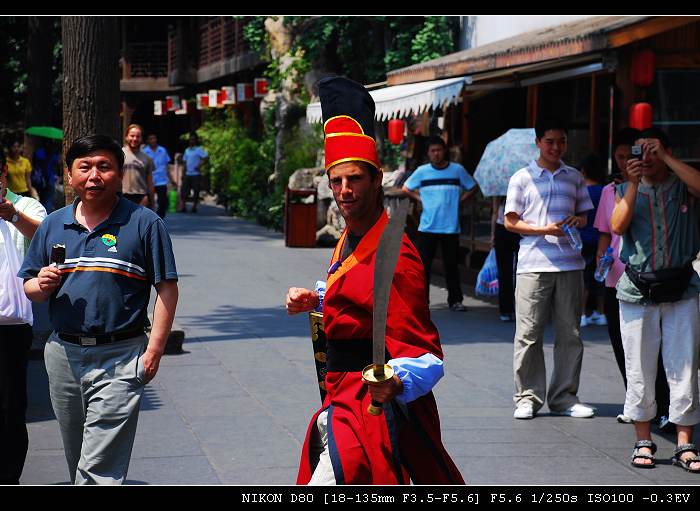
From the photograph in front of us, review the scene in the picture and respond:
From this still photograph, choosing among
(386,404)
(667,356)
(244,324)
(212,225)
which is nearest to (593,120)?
(244,324)

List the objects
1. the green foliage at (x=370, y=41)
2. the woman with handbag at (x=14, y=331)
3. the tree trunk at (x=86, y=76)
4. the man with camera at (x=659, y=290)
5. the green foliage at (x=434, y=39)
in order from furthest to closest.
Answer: the green foliage at (x=370, y=41)
the green foliage at (x=434, y=39)
the tree trunk at (x=86, y=76)
the man with camera at (x=659, y=290)
the woman with handbag at (x=14, y=331)

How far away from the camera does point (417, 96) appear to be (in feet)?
46.0

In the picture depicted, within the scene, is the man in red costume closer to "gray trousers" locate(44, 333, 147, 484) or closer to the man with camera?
"gray trousers" locate(44, 333, 147, 484)

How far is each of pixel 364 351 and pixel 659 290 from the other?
3.21 meters

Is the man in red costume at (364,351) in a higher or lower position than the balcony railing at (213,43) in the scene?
lower

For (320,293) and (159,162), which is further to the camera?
(159,162)

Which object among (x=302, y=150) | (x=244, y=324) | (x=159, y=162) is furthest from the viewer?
(x=302, y=150)

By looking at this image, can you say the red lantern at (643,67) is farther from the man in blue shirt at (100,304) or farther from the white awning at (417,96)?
the man in blue shirt at (100,304)

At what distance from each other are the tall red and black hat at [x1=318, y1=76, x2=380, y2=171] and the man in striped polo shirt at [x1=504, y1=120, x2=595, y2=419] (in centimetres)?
390

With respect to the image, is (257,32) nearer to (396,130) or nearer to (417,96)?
(396,130)

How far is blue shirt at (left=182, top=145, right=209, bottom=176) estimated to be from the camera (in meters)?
28.9

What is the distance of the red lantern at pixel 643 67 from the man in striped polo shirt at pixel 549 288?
415 cm

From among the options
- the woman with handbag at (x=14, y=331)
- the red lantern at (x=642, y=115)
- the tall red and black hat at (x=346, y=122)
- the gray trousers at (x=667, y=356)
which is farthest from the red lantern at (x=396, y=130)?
the tall red and black hat at (x=346, y=122)

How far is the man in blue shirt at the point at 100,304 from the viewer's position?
4.65 meters
